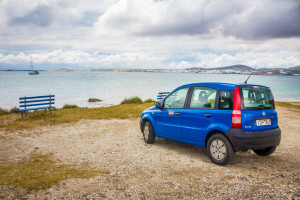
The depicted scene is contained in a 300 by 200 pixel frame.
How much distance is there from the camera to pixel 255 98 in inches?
210

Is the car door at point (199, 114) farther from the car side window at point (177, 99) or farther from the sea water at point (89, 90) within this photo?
the sea water at point (89, 90)

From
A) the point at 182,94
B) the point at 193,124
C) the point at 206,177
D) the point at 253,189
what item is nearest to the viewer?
the point at 253,189

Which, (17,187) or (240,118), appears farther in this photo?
(240,118)

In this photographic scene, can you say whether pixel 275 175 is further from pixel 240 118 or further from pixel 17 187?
pixel 17 187

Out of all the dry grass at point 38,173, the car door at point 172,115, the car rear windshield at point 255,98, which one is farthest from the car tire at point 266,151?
the dry grass at point 38,173

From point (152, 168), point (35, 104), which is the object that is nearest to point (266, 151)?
point (152, 168)

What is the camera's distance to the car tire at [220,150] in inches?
206

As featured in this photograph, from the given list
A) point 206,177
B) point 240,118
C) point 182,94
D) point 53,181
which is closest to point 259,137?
point 240,118

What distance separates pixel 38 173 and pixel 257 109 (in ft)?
15.6

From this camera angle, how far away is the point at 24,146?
752 cm

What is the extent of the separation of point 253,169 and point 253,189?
1.19 m

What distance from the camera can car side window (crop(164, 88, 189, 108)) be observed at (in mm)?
6473

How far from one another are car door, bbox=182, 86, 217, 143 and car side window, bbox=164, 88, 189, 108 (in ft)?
0.96

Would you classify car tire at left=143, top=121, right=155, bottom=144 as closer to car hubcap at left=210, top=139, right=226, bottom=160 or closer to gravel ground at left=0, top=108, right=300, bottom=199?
gravel ground at left=0, top=108, right=300, bottom=199
